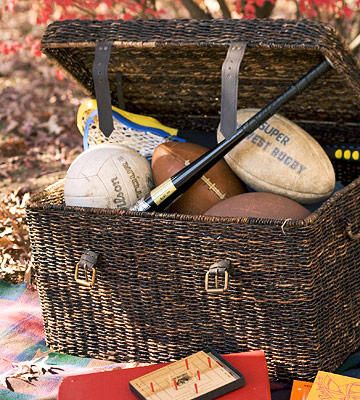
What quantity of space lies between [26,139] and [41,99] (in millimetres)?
937

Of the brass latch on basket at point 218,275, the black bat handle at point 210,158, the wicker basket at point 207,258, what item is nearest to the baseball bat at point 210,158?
the black bat handle at point 210,158

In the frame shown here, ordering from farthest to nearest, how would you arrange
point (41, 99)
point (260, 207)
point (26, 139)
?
1. point (41, 99)
2. point (26, 139)
3. point (260, 207)

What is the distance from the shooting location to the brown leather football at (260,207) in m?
2.66

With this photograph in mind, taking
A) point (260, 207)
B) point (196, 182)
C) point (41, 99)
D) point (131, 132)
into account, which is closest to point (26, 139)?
point (41, 99)

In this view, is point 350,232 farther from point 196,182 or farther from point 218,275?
point 196,182

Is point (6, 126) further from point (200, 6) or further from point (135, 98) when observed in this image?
point (135, 98)

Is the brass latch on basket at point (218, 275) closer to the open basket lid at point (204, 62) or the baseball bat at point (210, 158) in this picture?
the baseball bat at point (210, 158)

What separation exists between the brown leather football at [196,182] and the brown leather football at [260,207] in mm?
154

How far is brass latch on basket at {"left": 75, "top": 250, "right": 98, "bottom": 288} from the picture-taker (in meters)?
2.70

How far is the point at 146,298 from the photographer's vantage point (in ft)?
8.96

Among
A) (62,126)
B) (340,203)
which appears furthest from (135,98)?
(62,126)

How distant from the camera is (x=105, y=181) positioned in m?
2.82

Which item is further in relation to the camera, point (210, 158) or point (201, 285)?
point (210, 158)

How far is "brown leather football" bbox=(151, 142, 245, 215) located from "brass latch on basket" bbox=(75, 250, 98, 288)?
1.25 feet
